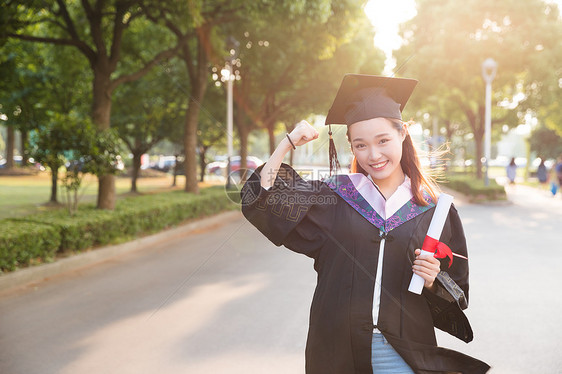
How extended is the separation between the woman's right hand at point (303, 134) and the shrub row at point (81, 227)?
18.1 ft

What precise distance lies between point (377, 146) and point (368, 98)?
23cm

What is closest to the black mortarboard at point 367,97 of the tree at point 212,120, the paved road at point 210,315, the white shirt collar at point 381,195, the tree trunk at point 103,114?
the white shirt collar at point 381,195

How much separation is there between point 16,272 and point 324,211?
18.4ft

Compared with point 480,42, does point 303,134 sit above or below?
below

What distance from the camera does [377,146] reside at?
2012mm

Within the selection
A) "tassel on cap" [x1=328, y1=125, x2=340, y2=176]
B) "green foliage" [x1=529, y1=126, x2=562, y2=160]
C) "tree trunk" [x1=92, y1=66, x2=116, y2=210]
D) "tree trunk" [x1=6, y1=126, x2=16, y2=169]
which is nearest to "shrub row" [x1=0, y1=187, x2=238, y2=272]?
"tree trunk" [x1=92, y1=66, x2=116, y2=210]

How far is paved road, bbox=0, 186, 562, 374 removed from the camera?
12.9 ft

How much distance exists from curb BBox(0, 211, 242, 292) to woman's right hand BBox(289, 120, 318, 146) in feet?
17.9

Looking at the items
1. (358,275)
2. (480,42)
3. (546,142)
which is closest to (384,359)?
(358,275)

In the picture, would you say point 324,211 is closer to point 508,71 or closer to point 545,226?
point 545,226

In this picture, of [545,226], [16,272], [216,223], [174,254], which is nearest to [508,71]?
[545,226]

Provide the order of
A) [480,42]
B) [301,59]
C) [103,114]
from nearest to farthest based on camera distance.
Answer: [103,114] < [301,59] < [480,42]

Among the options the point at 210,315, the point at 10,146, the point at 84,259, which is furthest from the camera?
the point at 10,146

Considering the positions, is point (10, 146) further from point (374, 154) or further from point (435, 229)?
point (435, 229)
